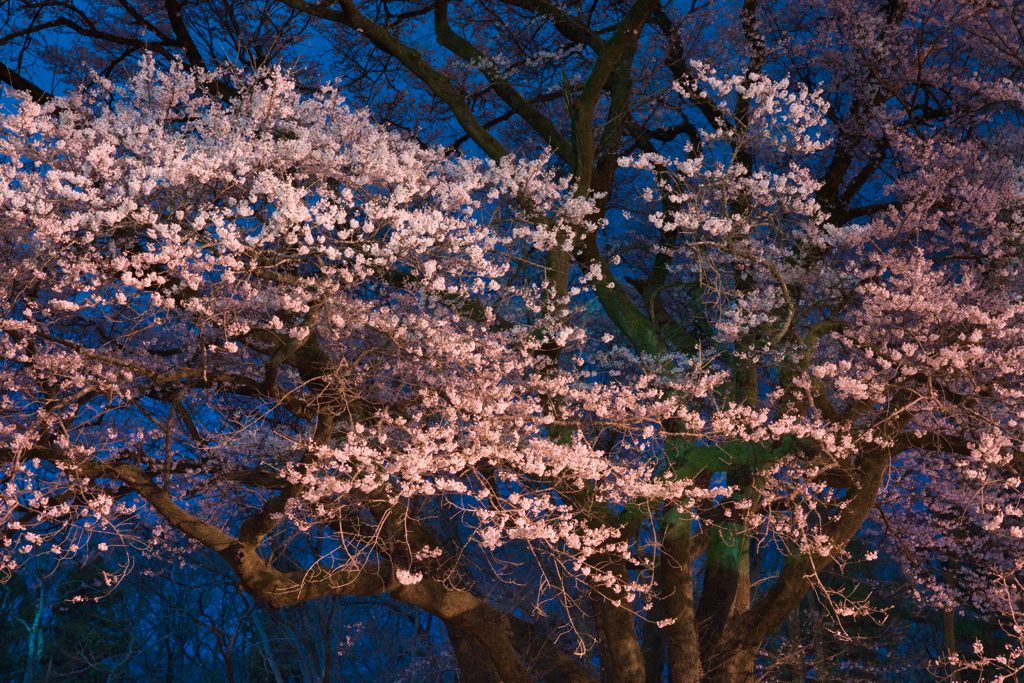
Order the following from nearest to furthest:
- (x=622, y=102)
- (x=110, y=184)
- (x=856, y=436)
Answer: (x=110, y=184)
(x=856, y=436)
(x=622, y=102)

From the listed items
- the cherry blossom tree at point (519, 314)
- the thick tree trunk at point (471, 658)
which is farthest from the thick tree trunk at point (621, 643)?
the thick tree trunk at point (471, 658)

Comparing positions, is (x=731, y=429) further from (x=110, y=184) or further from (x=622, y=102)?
(x=110, y=184)

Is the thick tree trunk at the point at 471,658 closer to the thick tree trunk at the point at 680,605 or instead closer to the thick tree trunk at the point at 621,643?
the thick tree trunk at the point at 621,643

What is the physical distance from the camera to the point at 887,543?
1392 centimetres

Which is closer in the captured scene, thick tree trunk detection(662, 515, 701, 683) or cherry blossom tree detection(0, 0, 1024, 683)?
cherry blossom tree detection(0, 0, 1024, 683)

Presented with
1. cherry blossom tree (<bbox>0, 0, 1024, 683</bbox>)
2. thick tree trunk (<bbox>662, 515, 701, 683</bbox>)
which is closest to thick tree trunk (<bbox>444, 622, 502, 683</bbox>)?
cherry blossom tree (<bbox>0, 0, 1024, 683</bbox>)

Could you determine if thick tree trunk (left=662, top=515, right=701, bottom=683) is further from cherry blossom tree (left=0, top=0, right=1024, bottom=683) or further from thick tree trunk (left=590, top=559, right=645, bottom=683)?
thick tree trunk (left=590, top=559, right=645, bottom=683)

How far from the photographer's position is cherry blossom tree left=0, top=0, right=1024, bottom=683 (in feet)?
18.2

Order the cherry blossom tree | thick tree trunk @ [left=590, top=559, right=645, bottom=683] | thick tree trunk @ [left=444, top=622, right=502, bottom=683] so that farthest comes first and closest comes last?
thick tree trunk @ [left=444, top=622, right=502, bottom=683], thick tree trunk @ [left=590, top=559, right=645, bottom=683], the cherry blossom tree

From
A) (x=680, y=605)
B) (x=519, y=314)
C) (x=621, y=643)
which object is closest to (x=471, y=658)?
(x=621, y=643)

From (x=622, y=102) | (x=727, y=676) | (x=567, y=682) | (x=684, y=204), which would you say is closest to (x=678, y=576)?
(x=727, y=676)

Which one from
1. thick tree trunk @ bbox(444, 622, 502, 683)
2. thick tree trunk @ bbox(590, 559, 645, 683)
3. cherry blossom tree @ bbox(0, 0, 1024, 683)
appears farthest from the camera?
thick tree trunk @ bbox(444, 622, 502, 683)

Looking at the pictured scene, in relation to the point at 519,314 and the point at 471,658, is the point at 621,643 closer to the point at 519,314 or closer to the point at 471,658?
the point at 471,658

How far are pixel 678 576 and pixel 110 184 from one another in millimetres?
6354
